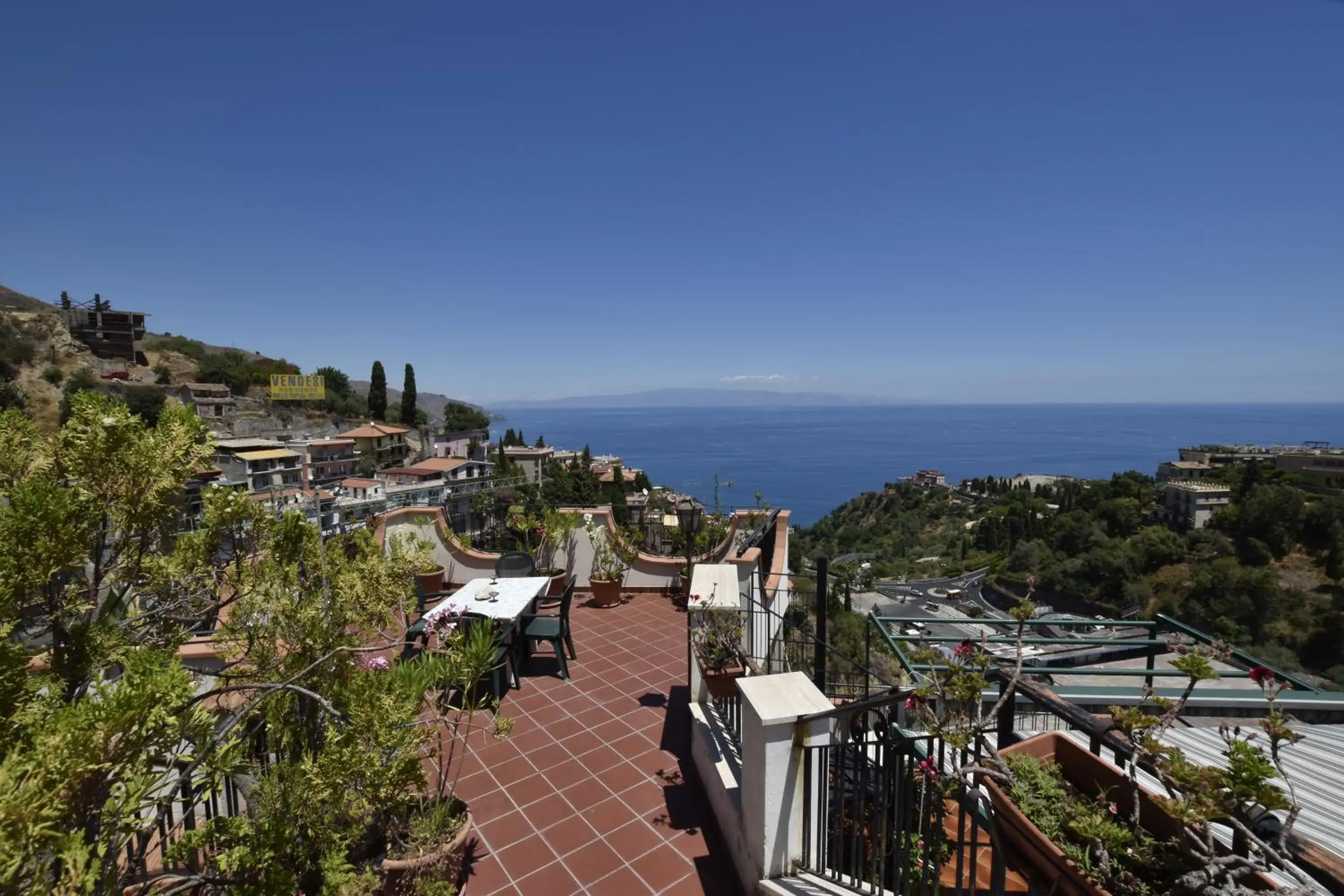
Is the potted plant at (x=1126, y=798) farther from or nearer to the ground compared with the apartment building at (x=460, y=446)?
farther from the ground

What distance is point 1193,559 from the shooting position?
123 feet

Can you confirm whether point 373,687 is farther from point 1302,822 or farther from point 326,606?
point 1302,822

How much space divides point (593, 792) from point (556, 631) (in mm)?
1786

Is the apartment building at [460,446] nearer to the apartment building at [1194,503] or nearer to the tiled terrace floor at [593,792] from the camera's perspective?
the tiled terrace floor at [593,792]

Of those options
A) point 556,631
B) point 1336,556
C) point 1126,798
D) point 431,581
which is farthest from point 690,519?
point 1336,556

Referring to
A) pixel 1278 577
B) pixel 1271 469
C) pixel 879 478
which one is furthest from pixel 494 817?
pixel 879 478

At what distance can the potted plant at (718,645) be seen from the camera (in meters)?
3.51

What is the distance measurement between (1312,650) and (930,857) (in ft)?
149

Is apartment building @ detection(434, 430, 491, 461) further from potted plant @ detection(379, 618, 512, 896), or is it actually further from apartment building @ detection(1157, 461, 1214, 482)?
apartment building @ detection(1157, 461, 1214, 482)

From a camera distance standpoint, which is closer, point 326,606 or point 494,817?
point 326,606

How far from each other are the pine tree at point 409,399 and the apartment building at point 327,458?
8.34 metres

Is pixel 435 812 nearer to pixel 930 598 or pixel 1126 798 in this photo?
pixel 1126 798

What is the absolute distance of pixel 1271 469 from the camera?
4672 centimetres

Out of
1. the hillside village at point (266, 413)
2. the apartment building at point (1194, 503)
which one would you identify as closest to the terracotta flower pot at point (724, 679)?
the hillside village at point (266, 413)
